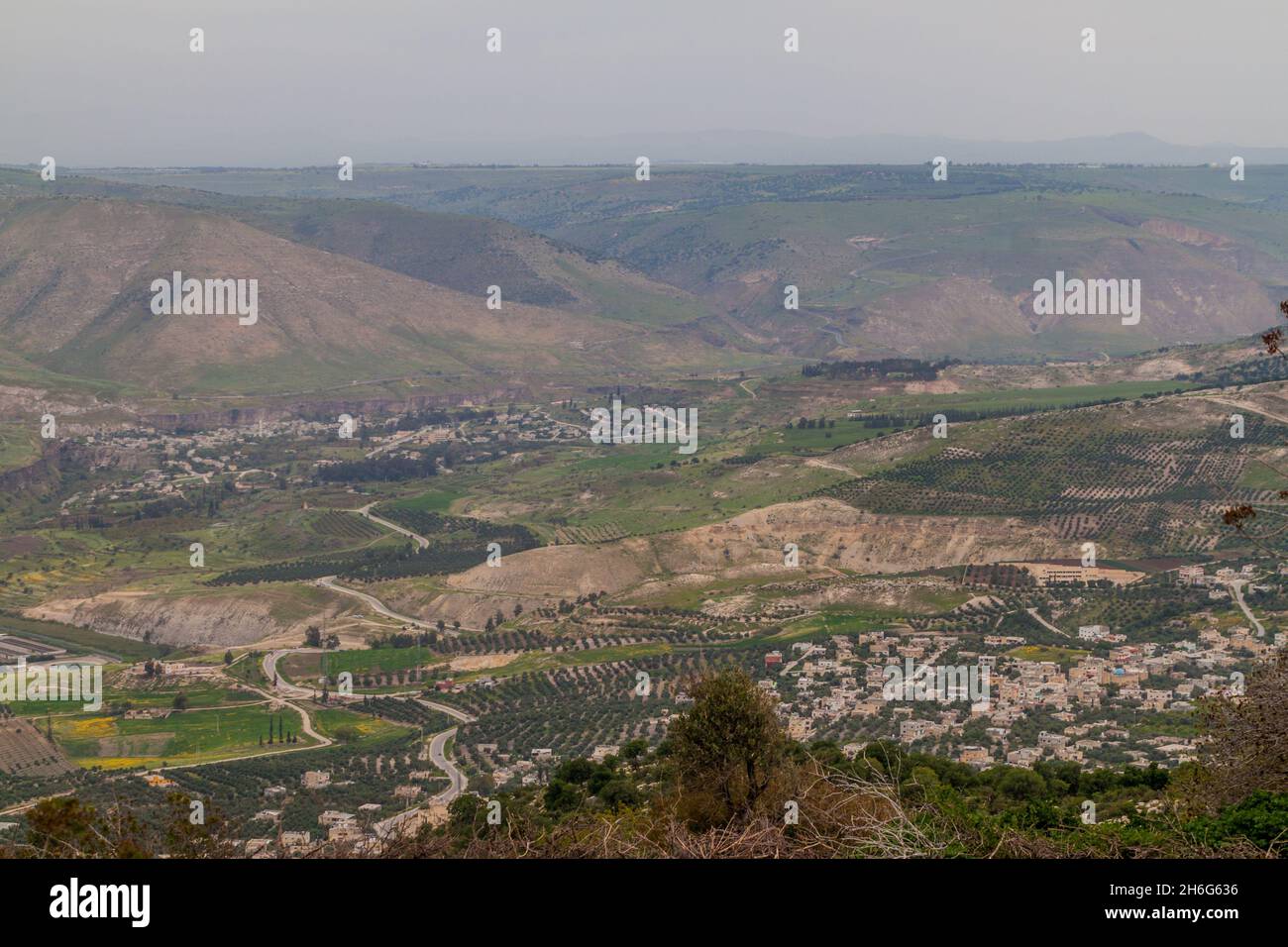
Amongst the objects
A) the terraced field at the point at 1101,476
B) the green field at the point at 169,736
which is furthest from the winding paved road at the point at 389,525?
the green field at the point at 169,736

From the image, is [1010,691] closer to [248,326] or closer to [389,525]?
[389,525]

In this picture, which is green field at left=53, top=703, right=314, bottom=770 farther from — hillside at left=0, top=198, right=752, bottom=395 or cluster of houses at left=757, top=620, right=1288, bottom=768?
hillside at left=0, top=198, right=752, bottom=395

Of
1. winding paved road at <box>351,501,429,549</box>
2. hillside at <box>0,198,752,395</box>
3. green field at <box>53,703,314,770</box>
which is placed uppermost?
hillside at <box>0,198,752,395</box>

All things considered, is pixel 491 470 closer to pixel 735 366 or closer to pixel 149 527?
pixel 149 527

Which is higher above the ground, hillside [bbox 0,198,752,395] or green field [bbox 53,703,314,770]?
hillside [bbox 0,198,752,395]

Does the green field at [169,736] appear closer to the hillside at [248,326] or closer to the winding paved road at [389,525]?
the winding paved road at [389,525]

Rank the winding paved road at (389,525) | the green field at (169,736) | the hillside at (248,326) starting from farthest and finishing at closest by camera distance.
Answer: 1. the hillside at (248,326)
2. the winding paved road at (389,525)
3. the green field at (169,736)

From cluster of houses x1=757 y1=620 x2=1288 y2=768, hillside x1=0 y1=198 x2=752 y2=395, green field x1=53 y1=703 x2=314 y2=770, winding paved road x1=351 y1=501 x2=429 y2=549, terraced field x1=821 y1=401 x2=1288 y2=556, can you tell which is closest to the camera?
cluster of houses x1=757 y1=620 x2=1288 y2=768

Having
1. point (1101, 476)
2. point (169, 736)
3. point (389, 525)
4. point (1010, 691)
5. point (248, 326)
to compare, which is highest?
point (248, 326)

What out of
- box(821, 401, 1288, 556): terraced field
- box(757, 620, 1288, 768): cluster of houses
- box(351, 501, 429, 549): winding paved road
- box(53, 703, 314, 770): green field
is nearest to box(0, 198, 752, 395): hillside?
box(351, 501, 429, 549): winding paved road

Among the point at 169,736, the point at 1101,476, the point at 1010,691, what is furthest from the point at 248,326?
the point at 1010,691

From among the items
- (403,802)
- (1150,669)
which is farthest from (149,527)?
(1150,669)

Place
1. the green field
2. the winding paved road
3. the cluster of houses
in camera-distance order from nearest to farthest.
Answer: the cluster of houses → the green field → the winding paved road
